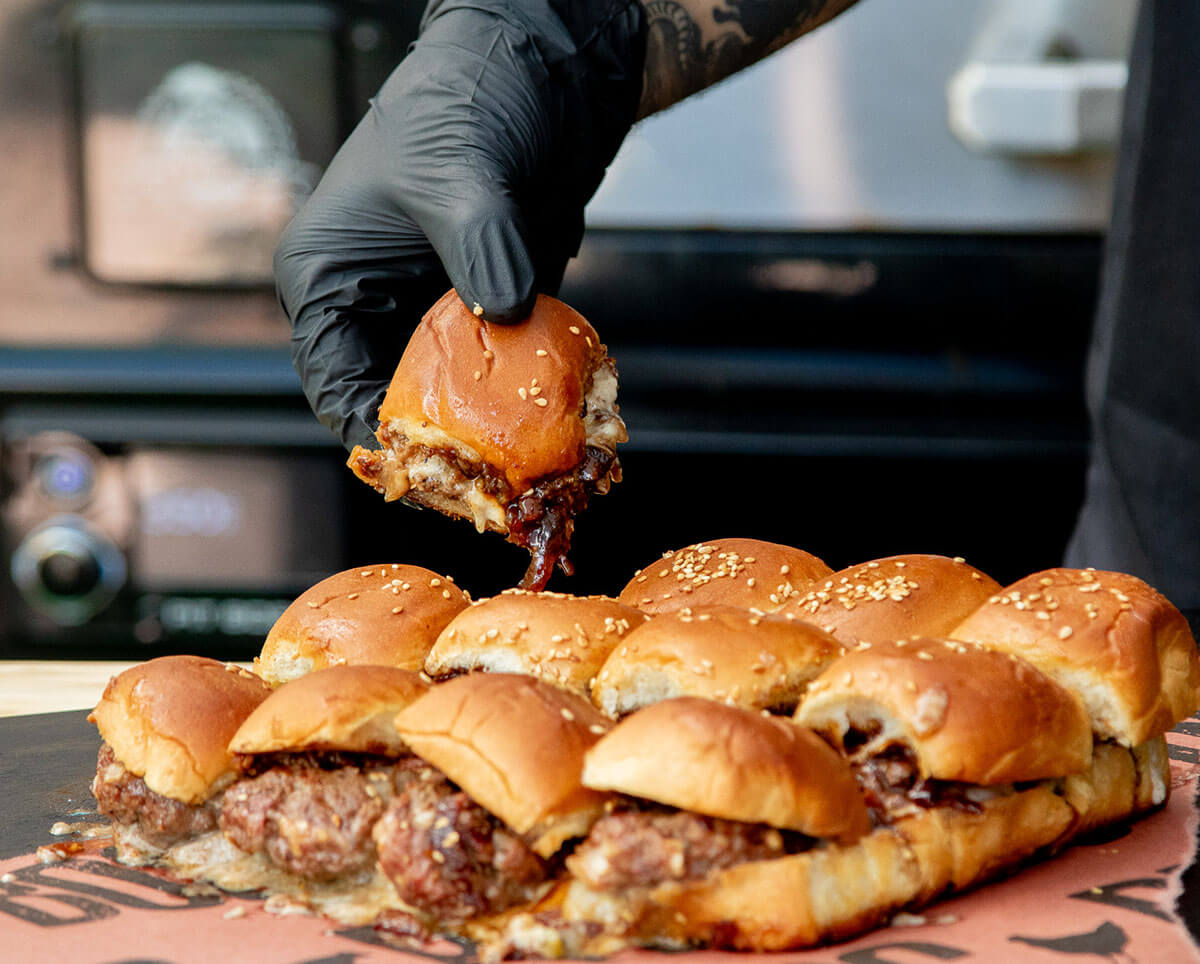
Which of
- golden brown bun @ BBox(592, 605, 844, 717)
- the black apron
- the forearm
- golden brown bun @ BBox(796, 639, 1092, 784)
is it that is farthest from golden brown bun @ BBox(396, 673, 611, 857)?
the black apron

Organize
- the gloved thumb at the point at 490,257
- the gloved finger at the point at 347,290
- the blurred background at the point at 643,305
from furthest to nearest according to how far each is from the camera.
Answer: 1. the blurred background at the point at 643,305
2. the gloved finger at the point at 347,290
3. the gloved thumb at the point at 490,257

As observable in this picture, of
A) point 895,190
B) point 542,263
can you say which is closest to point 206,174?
point 542,263

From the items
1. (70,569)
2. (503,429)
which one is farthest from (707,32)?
(70,569)

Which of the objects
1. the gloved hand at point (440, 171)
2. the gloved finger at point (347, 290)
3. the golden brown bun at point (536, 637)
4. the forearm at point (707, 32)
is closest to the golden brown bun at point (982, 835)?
the golden brown bun at point (536, 637)

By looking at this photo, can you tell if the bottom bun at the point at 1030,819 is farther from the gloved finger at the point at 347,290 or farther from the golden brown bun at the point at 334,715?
the gloved finger at the point at 347,290

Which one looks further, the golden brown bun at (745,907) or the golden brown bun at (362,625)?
the golden brown bun at (362,625)

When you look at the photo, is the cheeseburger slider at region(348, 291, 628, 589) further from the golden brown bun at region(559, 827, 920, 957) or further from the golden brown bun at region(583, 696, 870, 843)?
the golden brown bun at region(559, 827, 920, 957)

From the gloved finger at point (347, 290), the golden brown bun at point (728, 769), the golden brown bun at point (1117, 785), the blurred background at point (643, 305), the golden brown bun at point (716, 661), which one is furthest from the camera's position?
the blurred background at point (643, 305)
